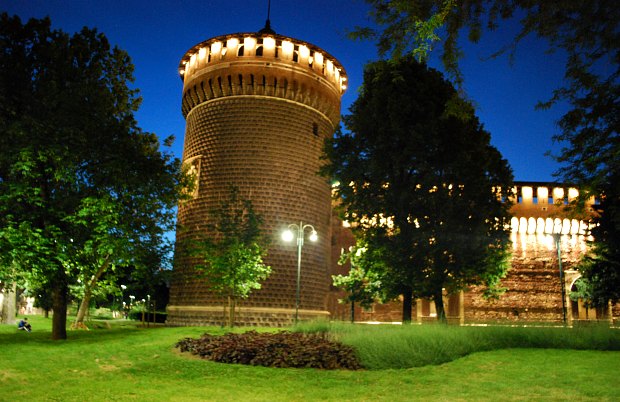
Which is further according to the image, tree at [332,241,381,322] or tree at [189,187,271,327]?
tree at [189,187,271,327]

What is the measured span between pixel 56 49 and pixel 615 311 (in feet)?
122

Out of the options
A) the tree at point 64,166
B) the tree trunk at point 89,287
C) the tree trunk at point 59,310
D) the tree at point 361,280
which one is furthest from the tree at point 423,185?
the tree trunk at point 59,310

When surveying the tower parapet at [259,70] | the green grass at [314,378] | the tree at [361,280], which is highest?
the tower parapet at [259,70]

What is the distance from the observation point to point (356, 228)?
69.5 ft

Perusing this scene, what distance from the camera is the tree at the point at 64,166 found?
16109 millimetres

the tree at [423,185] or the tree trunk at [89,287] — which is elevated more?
the tree at [423,185]

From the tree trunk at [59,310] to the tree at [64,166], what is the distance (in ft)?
0.11

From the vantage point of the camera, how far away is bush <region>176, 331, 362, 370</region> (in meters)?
11.0

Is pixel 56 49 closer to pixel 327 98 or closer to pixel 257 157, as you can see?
pixel 257 157

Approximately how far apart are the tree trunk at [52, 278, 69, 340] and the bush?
647cm

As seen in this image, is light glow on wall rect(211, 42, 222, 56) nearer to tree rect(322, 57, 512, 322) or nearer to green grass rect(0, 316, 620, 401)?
tree rect(322, 57, 512, 322)

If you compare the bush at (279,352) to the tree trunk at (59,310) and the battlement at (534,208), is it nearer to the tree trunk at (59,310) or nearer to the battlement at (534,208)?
the tree trunk at (59,310)

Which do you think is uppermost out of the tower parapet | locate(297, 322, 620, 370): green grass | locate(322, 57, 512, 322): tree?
the tower parapet

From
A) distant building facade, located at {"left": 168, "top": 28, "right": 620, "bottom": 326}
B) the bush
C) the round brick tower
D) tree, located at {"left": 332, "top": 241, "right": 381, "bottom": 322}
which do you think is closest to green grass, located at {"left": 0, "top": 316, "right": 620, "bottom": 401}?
the bush
